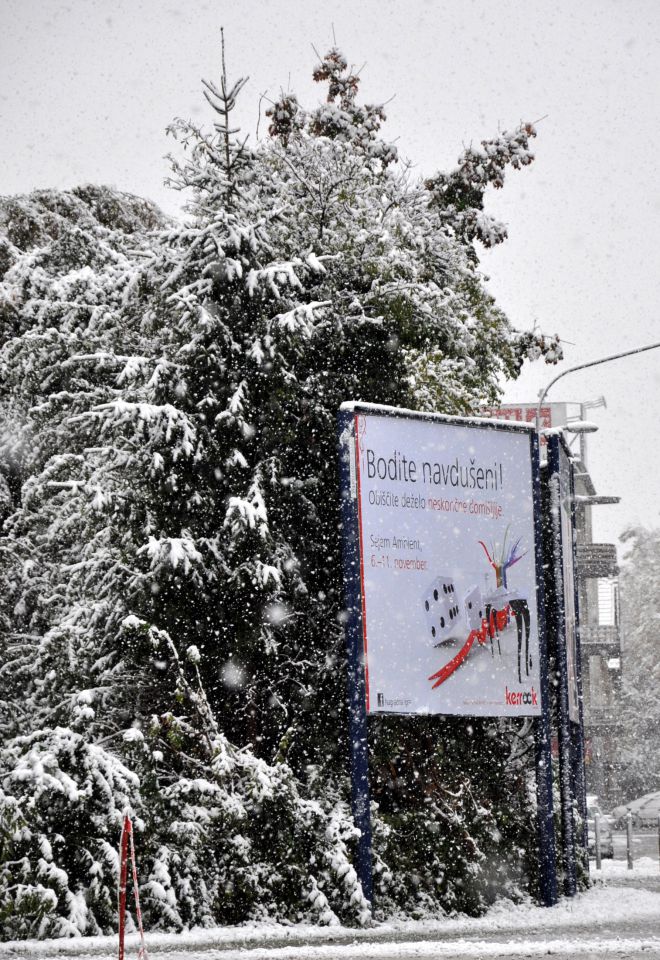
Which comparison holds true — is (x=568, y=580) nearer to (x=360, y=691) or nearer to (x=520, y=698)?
(x=520, y=698)

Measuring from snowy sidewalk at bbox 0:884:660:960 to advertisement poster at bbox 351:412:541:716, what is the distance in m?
2.17

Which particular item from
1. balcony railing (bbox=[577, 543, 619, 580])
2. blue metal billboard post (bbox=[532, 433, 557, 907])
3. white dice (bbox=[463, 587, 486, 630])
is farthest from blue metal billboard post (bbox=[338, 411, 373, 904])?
balcony railing (bbox=[577, 543, 619, 580])

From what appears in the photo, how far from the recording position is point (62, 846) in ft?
39.7

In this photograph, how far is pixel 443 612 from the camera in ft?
46.2

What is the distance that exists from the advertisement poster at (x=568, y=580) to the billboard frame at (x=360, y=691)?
1687 mm

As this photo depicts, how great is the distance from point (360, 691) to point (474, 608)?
6.25 feet

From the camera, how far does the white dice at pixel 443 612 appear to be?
1391 cm

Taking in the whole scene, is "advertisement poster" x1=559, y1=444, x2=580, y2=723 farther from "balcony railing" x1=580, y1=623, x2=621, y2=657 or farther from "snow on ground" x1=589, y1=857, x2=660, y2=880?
"balcony railing" x1=580, y1=623, x2=621, y2=657

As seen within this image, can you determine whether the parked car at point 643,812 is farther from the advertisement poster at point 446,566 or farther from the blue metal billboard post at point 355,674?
the blue metal billboard post at point 355,674

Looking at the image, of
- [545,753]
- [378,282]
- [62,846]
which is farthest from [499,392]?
[62,846]

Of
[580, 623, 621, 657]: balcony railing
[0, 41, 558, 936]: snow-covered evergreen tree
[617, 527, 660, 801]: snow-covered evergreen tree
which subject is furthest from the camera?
[617, 527, 660, 801]: snow-covered evergreen tree

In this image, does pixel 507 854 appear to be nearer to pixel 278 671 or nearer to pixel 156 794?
pixel 278 671

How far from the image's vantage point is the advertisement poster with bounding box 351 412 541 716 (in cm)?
1353

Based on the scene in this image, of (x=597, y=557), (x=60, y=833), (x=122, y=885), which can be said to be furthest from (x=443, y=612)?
(x=597, y=557)
